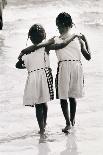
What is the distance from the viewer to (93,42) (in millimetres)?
13609

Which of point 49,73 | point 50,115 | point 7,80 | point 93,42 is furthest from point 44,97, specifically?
point 93,42

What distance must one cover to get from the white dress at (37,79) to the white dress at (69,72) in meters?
0.21

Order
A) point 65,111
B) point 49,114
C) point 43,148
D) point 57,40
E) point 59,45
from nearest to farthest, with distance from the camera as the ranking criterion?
point 43,148, point 59,45, point 57,40, point 65,111, point 49,114

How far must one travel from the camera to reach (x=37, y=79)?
677 cm

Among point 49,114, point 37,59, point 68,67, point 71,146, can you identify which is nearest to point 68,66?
point 68,67

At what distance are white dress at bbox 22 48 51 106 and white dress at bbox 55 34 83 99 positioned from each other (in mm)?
214

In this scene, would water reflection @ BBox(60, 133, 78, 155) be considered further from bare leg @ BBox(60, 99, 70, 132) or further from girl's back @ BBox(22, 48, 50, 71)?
girl's back @ BBox(22, 48, 50, 71)

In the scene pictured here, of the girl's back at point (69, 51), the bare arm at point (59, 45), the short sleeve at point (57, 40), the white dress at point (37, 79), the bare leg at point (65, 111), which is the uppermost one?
the short sleeve at point (57, 40)

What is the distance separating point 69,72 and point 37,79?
1.43 feet

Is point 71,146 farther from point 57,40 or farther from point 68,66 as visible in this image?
point 57,40

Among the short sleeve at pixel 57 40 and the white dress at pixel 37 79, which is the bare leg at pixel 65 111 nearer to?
the white dress at pixel 37 79

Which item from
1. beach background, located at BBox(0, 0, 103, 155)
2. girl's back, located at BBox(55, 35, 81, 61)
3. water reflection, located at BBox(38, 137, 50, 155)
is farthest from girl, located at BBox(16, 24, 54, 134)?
beach background, located at BBox(0, 0, 103, 155)

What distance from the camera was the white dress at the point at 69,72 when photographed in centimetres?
689

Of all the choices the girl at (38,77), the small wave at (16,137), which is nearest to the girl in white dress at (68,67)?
the girl at (38,77)
